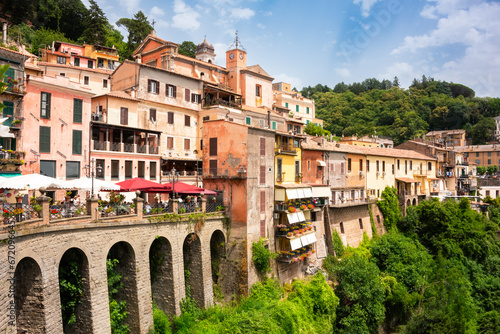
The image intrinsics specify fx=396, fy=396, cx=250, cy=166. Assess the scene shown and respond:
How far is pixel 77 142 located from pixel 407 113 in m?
81.8

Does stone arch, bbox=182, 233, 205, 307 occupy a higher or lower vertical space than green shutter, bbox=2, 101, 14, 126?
lower

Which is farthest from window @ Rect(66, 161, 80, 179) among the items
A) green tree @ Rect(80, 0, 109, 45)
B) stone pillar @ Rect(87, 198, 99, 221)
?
green tree @ Rect(80, 0, 109, 45)

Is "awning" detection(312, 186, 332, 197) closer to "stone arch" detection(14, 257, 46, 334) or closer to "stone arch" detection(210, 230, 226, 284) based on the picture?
"stone arch" detection(210, 230, 226, 284)

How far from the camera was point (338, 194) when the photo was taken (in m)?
38.8

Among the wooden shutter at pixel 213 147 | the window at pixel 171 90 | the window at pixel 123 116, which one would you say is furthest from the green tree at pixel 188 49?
the wooden shutter at pixel 213 147

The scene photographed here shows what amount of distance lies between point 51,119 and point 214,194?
11419 millimetres

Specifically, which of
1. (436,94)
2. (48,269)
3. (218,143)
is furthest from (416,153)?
(436,94)

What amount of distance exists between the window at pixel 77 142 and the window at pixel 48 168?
67.9 inches

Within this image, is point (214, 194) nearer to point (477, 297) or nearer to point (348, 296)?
point (348, 296)

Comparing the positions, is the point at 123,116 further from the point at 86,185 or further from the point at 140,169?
the point at 86,185

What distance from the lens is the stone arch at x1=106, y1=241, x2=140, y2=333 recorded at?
20234mm

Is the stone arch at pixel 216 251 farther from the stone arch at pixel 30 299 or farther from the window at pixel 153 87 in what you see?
the window at pixel 153 87

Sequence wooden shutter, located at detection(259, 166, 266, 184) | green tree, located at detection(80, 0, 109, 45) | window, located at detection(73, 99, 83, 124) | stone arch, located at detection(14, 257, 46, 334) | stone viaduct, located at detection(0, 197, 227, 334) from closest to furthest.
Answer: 1. stone viaduct, located at detection(0, 197, 227, 334)
2. stone arch, located at detection(14, 257, 46, 334)
3. window, located at detection(73, 99, 83, 124)
4. wooden shutter, located at detection(259, 166, 266, 184)
5. green tree, located at detection(80, 0, 109, 45)

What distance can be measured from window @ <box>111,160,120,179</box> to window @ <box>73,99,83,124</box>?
3.99 meters
